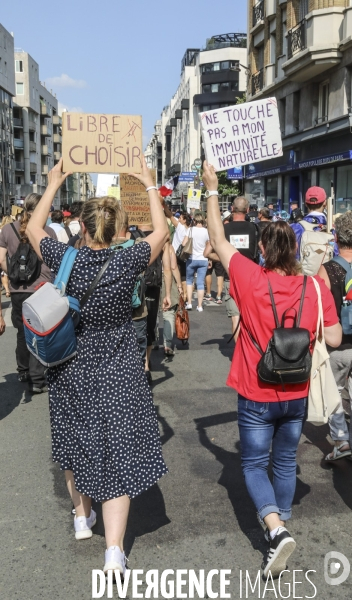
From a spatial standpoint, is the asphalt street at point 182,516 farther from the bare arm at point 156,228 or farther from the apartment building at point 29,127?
the apartment building at point 29,127

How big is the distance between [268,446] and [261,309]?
755mm

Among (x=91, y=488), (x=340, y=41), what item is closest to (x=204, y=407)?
(x=91, y=488)

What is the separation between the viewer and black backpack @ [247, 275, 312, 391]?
10.4 feet

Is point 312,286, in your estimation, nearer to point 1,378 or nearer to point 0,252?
point 0,252

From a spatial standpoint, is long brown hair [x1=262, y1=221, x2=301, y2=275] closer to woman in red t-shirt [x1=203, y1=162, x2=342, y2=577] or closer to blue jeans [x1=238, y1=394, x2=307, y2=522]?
woman in red t-shirt [x1=203, y1=162, x2=342, y2=577]

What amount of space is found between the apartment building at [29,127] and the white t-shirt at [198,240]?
2449 inches

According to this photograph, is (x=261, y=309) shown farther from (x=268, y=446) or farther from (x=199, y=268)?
(x=199, y=268)

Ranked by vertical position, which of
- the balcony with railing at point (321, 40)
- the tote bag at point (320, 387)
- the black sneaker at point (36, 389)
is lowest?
the black sneaker at point (36, 389)

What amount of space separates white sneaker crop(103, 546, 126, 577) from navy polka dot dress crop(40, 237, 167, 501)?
10.1 inches

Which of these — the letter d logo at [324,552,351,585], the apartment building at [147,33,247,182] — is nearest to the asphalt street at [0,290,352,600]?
the letter d logo at [324,552,351,585]

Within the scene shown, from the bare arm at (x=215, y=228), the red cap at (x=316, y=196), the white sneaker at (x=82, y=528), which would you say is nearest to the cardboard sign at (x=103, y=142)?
the bare arm at (x=215, y=228)

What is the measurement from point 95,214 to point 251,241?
15.9 ft

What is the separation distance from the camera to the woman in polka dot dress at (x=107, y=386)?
3.28m

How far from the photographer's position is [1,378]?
295 inches
